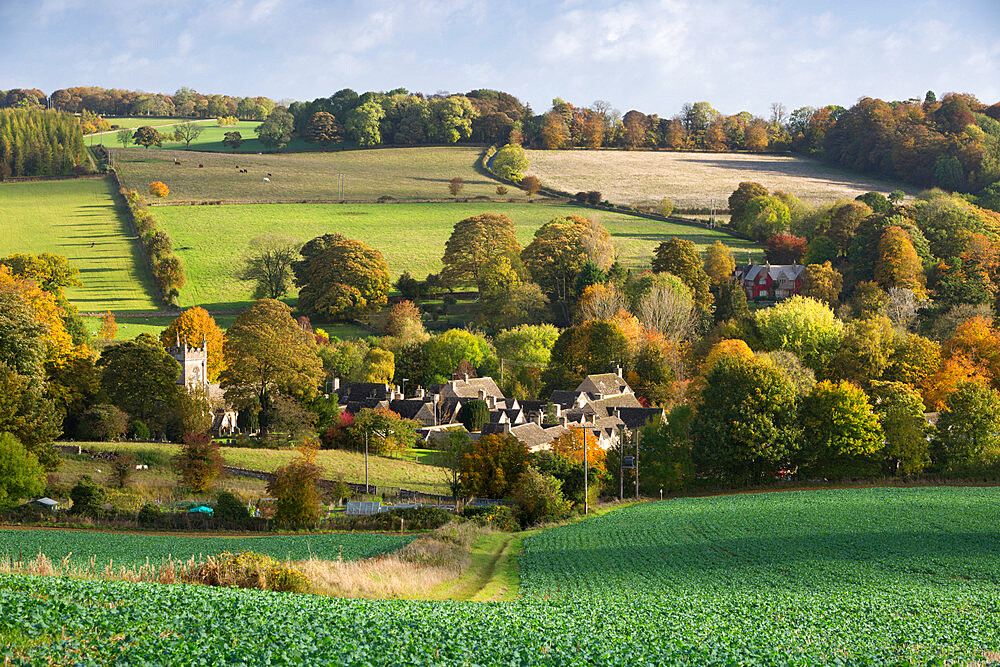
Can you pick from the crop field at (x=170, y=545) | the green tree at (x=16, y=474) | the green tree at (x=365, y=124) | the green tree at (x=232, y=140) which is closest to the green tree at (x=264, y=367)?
the green tree at (x=16, y=474)

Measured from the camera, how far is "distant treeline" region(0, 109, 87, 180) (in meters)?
116

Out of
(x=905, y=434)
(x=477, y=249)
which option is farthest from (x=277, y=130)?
(x=905, y=434)

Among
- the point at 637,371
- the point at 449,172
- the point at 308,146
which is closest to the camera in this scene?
the point at 637,371

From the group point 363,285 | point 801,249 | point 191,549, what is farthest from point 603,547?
point 801,249

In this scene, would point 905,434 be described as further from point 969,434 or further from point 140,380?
point 140,380

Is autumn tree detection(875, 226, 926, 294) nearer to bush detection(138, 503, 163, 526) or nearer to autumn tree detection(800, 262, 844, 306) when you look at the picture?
autumn tree detection(800, 262, 844, 306)

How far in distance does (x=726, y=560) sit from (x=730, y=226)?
88.6 meters

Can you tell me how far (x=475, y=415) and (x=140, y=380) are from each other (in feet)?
80.0

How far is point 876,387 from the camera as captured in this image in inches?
2424

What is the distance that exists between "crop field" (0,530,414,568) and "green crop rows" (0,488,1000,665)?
6.75 m

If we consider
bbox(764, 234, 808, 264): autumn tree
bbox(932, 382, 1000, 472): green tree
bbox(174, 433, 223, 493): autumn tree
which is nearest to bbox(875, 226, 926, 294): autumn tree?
bbox(764, 234, 808, 264): autumn tree

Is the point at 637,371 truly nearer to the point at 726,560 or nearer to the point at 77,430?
the point at 77,430

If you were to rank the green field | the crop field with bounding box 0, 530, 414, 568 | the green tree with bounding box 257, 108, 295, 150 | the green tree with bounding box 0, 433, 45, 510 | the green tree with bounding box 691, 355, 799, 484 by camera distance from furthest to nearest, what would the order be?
the green tree with bounding box 257, 108, 295, 150 → the green field → the green tree with bounding box 691, 355, 799, 484 → the green tree with bounding box 0, 433, 45, 510 → the crop field with bounding box 0, 530, 414, 568

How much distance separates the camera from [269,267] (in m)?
94.6
